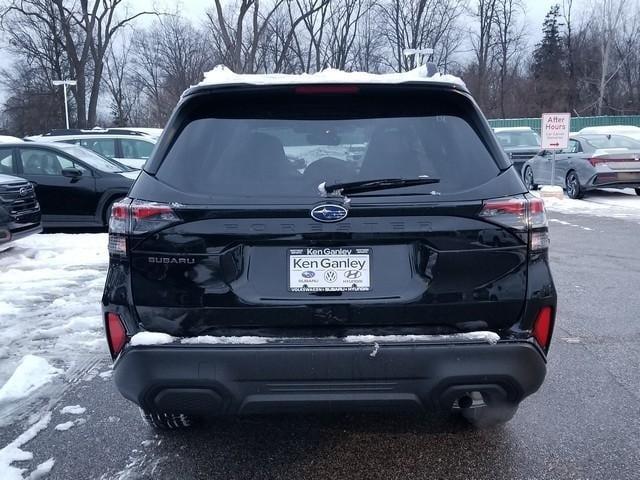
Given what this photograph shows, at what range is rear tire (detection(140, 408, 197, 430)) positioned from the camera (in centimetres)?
306

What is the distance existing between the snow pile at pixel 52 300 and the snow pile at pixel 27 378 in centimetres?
10

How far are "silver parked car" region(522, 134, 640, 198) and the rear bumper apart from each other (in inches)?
536

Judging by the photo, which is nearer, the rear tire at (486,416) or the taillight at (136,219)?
the taillight at (136,219)

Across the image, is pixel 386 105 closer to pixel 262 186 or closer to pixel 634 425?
pixel 262 186

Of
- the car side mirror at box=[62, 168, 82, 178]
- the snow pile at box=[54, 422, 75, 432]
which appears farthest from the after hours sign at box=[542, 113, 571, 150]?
the snow pile at box=[54, 422, 75, 432]

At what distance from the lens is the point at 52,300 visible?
6.04 m

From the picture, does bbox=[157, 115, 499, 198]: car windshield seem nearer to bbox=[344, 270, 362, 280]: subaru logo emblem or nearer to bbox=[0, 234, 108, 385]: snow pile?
bbox=[344, 270, 362, 280]: subaru logo emblem

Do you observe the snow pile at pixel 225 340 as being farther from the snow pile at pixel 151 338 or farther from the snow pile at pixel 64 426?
the snow pile at pixel 64 426

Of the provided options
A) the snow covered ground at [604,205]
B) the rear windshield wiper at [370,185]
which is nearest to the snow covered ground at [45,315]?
the rear windshield wiper at [370,185]

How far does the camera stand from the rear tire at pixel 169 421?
3.06 meters

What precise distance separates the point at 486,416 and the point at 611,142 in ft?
47.8

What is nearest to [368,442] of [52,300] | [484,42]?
[52,300]

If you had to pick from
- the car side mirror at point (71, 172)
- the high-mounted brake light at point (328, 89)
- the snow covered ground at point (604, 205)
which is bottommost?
the snow covered ground at point (604, 205)

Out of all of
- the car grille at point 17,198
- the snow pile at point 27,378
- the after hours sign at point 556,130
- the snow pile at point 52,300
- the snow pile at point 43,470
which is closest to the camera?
the snow pile at point 43,470
